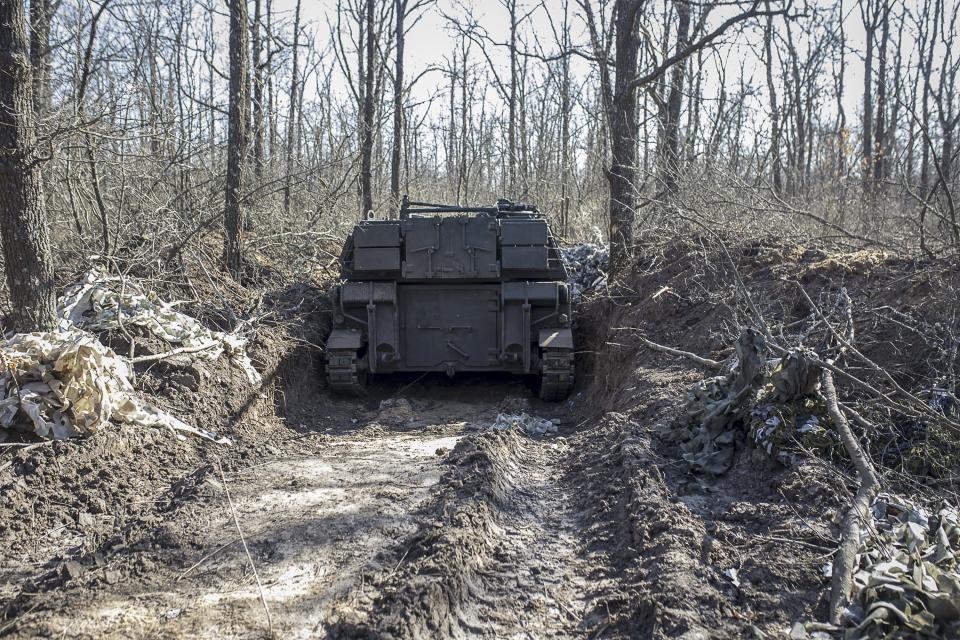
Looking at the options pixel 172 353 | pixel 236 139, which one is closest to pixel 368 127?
pixel 236 139

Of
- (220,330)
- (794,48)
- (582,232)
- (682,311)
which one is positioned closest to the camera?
(220,330)

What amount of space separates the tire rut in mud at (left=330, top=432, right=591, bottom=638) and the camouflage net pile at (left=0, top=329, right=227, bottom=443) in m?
2.69

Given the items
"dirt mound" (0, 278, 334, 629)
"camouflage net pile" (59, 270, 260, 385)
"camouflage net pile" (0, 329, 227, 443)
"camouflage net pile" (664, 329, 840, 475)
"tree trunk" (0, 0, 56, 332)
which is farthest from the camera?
"camouflage net pile" (59, 270, 260, 385)

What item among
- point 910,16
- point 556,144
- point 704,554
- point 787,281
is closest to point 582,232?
point 556,144

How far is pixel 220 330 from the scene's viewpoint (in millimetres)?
8914

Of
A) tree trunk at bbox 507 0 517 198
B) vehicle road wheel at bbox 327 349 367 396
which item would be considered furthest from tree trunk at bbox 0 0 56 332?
tree trunk at bbox 507 0 517 198

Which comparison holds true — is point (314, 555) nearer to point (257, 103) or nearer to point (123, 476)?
point (123, 476)

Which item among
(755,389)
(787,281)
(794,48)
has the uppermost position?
(794,48)

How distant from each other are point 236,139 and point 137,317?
3968 millimetres

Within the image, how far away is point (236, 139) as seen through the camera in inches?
420

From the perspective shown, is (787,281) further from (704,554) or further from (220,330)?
(220,330)

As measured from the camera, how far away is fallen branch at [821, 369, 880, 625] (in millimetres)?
3141

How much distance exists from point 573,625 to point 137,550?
245 cm

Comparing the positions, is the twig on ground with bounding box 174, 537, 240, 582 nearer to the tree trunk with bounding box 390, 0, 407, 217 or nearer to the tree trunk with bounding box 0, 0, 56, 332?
the tree trunk with bounding box 0, 0, 56, 332
